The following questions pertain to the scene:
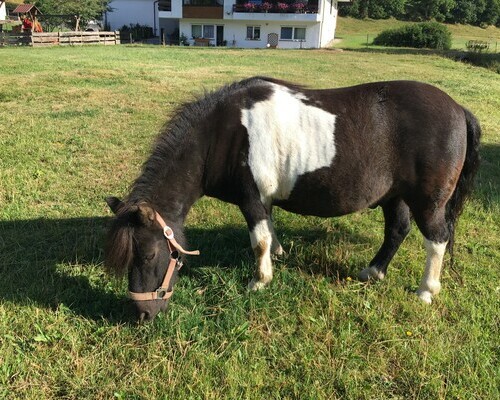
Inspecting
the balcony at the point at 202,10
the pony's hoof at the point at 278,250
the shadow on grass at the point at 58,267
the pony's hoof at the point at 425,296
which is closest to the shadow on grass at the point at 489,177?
the pony's hoof at the point at 425,296

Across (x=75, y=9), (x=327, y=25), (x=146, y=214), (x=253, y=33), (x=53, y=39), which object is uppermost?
(x=75, y=9)

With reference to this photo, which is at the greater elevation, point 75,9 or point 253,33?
point 75,9

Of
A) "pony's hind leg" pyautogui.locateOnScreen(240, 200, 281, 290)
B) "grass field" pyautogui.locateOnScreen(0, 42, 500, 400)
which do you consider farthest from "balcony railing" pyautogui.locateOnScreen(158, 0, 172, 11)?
"pony's hind leg" pyautogui.locateOnScreen(240, 200, 281, 290)

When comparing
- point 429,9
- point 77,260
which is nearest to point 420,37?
point 429,9

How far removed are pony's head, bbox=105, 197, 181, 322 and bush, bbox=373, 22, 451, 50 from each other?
43797 millimetres

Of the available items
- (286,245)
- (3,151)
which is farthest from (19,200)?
(286,245)

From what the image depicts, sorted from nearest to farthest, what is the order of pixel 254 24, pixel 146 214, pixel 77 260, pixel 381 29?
pixel 146 214 → pixel 77 260 → pixel 254 24 → pixel 381 29

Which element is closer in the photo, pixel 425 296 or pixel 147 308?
pixel 147 308

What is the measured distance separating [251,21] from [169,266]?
136 ft

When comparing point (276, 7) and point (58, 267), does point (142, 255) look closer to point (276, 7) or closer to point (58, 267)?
point (58, 267)

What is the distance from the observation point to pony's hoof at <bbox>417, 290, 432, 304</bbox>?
3561 mm

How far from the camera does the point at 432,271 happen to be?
141 inches

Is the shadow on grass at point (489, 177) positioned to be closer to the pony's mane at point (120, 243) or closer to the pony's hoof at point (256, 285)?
the pony's hoof at point (256, 285)

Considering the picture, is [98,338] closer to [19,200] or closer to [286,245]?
[286,245]
